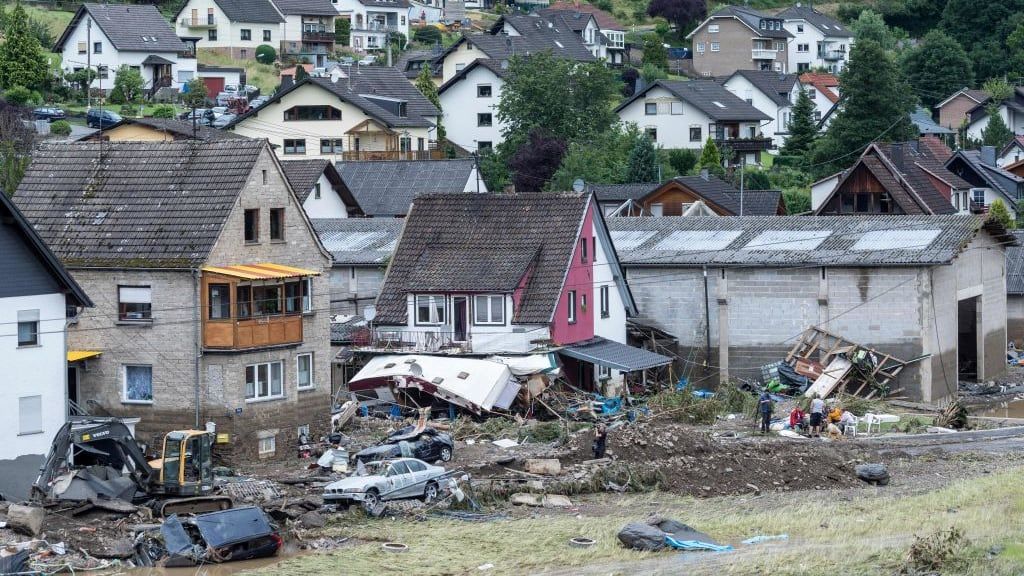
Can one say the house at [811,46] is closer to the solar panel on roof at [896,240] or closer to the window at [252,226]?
the solar panel on roof at [896,240]

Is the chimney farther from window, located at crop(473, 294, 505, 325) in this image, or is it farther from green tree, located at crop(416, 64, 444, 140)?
window, located at crop(473, 294, 505, 325)

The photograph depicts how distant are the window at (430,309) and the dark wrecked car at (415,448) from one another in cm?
920

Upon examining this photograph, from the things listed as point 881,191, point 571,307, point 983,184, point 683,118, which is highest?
point 683,118

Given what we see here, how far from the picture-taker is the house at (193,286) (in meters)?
44.8

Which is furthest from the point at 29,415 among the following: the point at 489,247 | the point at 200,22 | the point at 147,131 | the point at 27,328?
the point at 200,22

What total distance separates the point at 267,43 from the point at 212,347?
9399 cm

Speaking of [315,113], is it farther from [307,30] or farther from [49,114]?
[307,30]

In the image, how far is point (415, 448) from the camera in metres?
43.5

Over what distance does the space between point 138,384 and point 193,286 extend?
3056 mm

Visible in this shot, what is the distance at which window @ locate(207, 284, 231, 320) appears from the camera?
147ft

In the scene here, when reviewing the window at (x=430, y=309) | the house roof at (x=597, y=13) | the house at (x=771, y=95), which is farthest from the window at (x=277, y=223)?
the house roof at (x=597, y=13)

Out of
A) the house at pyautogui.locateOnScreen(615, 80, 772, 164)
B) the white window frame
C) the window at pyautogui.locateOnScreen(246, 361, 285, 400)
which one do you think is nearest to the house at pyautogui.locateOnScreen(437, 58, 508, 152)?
the house at pyautogui.locateOnScreen(615, 80, 772, 164)

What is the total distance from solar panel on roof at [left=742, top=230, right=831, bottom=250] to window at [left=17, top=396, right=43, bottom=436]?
94.4 feet

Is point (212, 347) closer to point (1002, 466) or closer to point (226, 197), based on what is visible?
point (226, 197)
